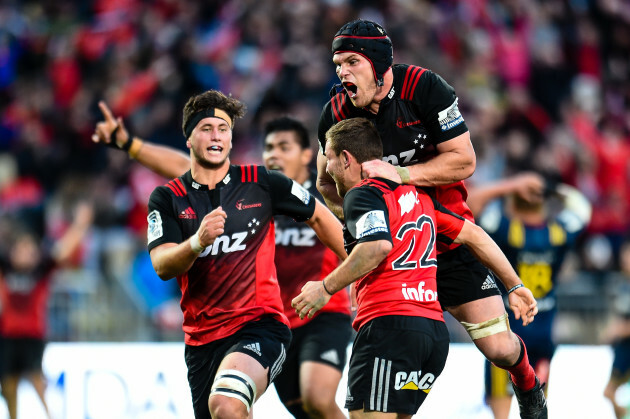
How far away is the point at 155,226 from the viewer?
20.3 ft

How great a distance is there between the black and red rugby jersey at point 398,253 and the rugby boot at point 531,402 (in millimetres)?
1306

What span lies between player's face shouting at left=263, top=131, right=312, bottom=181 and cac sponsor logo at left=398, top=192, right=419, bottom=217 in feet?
8.47

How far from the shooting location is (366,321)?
5.69 metres

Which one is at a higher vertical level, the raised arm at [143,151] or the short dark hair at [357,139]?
the raised arm at [143,151]

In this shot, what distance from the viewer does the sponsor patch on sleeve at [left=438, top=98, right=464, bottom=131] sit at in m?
6.05

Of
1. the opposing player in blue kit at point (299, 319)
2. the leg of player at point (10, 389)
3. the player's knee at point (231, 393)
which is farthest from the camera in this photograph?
the leg of player at point (10, 389)

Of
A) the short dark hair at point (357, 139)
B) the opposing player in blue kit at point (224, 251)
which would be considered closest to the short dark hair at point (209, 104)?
the opposing player in blue kit at point (224, 251)

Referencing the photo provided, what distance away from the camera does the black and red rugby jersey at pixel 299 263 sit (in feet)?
25.7

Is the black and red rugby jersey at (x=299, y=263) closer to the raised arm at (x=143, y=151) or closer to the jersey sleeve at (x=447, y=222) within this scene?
the raised arm at (x=143, y=151)

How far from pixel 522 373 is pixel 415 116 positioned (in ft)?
6.35

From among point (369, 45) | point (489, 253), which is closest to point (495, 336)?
point (489, 253)

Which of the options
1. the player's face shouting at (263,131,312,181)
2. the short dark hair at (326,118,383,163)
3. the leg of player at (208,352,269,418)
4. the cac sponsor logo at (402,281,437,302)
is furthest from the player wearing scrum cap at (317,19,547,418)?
the player's face shouting at (263,131,312,181)

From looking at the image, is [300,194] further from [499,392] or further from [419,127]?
[499,392]

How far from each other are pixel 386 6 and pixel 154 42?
4003mm
